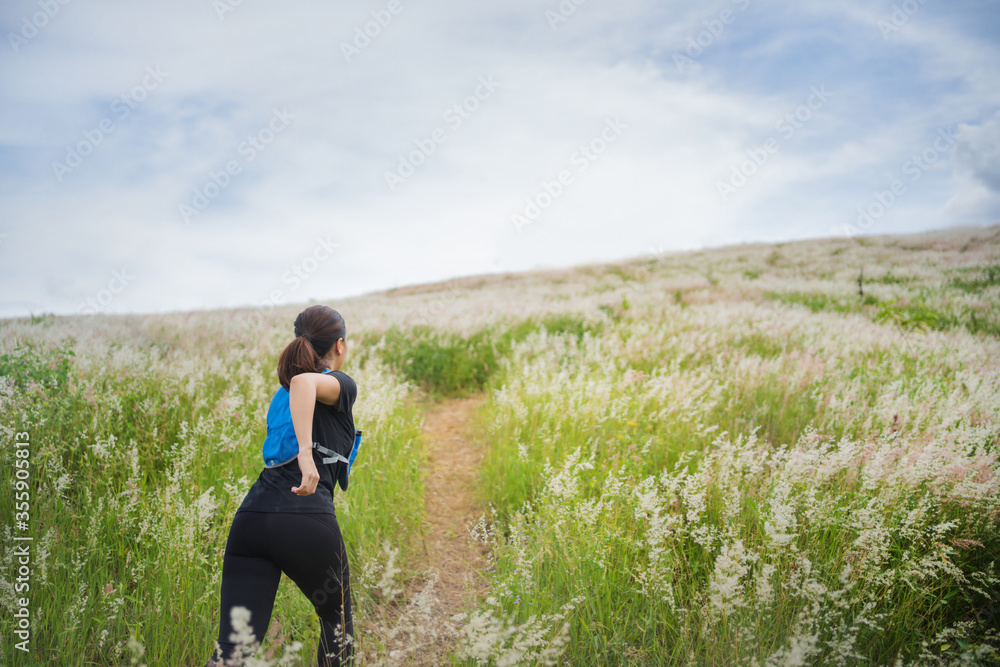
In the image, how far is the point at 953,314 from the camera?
35.8 feet

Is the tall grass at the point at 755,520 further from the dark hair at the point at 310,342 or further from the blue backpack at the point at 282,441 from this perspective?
the dark hair at the point at 310,342

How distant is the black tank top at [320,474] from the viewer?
7.29 ft

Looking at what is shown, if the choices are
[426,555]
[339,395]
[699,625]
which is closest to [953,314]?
[699,625]

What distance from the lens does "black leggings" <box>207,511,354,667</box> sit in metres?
2.14

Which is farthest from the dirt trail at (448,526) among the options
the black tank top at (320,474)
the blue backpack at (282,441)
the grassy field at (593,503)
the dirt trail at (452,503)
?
the blue backpack at (282,441)

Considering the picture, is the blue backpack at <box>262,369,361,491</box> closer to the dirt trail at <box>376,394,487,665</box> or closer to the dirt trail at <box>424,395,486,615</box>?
the dirt trail at <box>376,394,487,665</box>

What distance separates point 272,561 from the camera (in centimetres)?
223

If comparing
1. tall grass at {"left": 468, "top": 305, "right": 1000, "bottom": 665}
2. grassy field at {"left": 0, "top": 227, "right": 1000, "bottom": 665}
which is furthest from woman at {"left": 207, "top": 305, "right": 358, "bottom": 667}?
tall grass at {"left": 468, "top": 305, "right": 1000, "bottom": 665}

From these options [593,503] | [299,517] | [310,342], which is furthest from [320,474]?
[593,503]

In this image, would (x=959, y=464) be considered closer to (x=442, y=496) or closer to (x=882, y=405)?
(x=882, y=405)

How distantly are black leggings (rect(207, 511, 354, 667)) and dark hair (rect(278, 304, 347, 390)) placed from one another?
684 millimetres

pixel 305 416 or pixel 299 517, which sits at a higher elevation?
pixel 305 416

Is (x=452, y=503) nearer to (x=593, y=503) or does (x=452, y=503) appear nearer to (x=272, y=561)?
(x=593, y=503)

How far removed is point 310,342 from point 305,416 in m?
0.47
